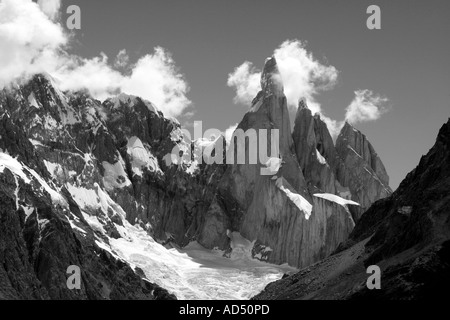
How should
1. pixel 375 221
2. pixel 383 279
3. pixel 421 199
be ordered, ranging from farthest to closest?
pixel 375 221
pixel 421 199
pixel 383 279

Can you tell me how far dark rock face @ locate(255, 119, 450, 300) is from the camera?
4281 inches

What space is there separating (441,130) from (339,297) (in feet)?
139

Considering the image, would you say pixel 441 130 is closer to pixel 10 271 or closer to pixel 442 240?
pixel 442 240

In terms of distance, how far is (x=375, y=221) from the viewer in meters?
178

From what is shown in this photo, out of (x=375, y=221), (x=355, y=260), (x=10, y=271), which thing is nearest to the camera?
(x=355, y=260)

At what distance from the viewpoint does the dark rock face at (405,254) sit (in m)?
109

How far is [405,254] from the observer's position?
123938 millimetres
